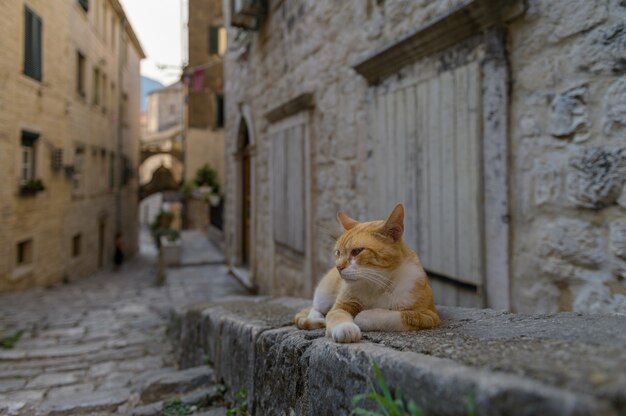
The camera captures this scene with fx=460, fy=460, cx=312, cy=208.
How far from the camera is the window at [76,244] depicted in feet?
45.5

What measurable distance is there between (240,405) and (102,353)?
122 inches

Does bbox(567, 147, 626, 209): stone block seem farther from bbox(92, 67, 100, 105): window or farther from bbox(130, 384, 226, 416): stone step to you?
bbox(92, 67, 100, 105): window

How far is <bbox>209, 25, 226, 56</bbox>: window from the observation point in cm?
1878

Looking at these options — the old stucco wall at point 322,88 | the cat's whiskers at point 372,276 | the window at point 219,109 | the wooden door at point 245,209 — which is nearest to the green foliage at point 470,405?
the cat's whiskers at point 372,276

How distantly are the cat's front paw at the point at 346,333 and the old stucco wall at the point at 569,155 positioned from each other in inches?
54.6

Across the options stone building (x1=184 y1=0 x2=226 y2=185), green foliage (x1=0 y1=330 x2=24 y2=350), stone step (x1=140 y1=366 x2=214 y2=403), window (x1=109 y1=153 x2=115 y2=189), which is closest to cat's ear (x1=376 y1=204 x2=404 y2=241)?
A: stone step (x1=140 y1=366 x2=214 y2=403)

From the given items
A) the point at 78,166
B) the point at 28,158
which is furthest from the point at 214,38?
the point at 28,158

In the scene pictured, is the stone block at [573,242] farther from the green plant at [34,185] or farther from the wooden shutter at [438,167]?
the green plant at [34,185]

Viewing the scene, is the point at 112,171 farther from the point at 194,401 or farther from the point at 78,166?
the point at 194,401

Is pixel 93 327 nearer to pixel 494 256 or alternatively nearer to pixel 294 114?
pixel 294 114

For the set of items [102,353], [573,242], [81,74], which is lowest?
[102,353]

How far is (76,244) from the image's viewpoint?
1409 centimetres

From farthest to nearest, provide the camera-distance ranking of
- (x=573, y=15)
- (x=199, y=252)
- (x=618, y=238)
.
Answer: (x=199, y=252)
(x=573, y=15)
(x=618, y=238)

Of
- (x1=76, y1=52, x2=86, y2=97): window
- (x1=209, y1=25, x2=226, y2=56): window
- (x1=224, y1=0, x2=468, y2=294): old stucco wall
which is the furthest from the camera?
(x1=209, y1=25, x2=226, y2=56): window
